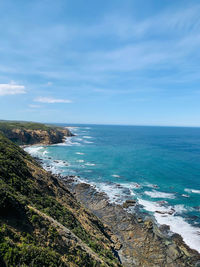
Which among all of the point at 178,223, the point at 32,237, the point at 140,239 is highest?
the point at 32,237

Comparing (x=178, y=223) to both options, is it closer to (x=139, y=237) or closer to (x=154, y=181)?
(x=139, y=237)

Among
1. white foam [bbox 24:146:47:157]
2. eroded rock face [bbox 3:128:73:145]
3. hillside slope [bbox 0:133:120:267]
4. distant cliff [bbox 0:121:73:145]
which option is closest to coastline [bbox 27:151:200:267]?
hillside slope [bbox 0:133:120:267]

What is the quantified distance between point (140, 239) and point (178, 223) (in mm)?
9914

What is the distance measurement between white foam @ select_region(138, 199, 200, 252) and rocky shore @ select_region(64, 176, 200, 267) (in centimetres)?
131

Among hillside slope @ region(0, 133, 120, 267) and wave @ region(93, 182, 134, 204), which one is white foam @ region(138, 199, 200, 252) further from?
hillside slope @ region(0, 133, 120, 267)

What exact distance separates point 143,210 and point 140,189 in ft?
33.9

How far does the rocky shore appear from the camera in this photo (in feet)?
76.3

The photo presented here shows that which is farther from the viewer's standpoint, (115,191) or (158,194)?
(115,191)

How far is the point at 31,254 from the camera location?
423 inches

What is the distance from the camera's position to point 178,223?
3148 cm

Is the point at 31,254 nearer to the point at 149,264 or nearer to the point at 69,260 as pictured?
the point at 69,260

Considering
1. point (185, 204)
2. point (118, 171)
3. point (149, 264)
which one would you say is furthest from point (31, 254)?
point (118, 171)

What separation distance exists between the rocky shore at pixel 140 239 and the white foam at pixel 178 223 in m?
1.31

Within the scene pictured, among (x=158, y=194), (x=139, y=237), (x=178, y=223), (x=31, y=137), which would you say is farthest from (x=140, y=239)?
(x=31, y=137)
